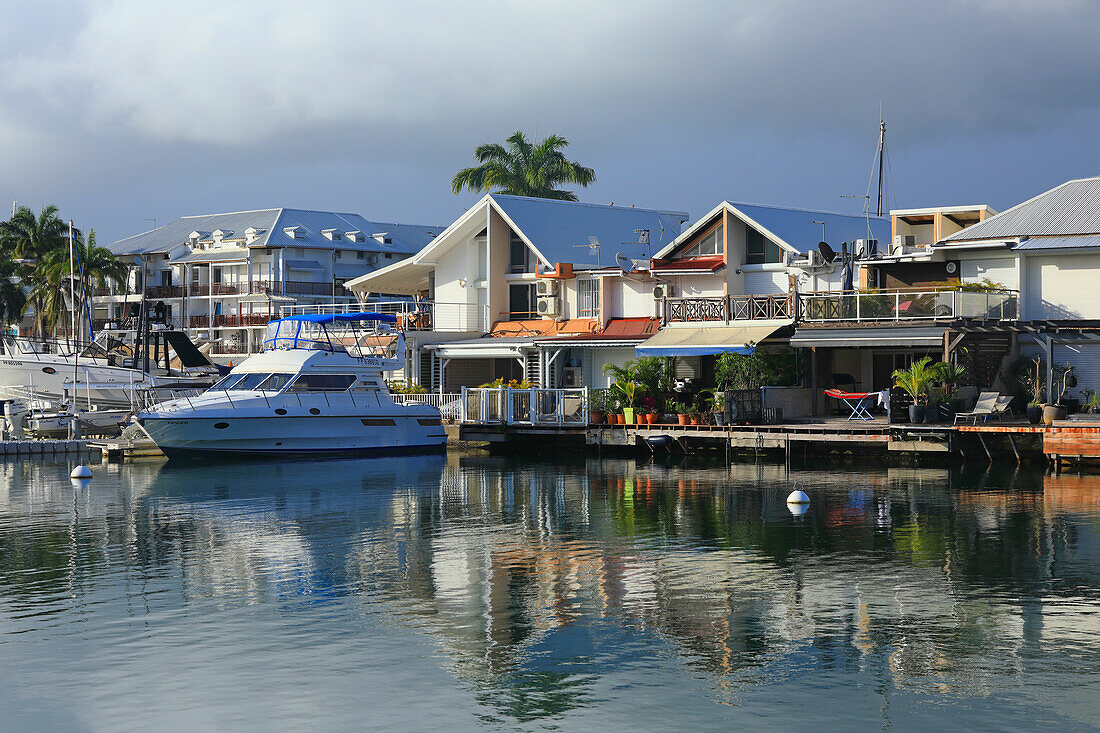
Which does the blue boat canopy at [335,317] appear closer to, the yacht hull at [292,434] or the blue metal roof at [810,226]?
the yacht hull at [292,434]

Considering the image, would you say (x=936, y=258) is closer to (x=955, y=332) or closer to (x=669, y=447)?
(x=955, y=332)

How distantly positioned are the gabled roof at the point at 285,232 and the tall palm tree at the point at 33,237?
6550mm

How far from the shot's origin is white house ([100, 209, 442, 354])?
81312mm

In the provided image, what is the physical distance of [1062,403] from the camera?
36.4 meters

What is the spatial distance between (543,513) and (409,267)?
29092 millimetres

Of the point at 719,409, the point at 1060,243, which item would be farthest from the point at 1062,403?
the point at 719,409

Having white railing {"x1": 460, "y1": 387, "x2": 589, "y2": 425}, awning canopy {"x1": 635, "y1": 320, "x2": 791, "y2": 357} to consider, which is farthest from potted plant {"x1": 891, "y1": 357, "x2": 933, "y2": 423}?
white railing {"x1": 460, "y1": 387, "x2": 589, "y2": 425}

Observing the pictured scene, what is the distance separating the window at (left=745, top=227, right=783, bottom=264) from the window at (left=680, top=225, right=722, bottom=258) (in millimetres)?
1029

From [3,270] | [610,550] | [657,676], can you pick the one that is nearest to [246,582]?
[610,550]

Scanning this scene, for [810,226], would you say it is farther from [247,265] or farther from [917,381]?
[247,265]

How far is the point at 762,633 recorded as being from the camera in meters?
15.8

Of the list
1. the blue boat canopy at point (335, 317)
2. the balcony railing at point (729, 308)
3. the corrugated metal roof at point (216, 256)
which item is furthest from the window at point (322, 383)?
the corrugated metal roof at point (216, 256)

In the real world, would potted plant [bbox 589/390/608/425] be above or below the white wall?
below

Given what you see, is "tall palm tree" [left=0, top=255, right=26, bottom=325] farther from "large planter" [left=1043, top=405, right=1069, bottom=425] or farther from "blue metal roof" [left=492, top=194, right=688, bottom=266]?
"large planter" [left=1043, top=405, right=1069, bottom=425]
